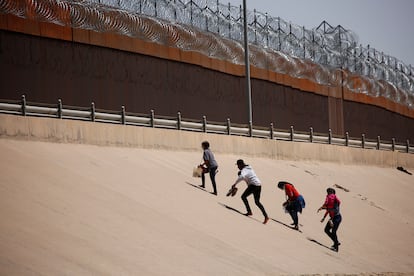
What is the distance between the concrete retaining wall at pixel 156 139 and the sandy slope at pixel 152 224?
0.47 m

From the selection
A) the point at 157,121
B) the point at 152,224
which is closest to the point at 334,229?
the point at 152,224

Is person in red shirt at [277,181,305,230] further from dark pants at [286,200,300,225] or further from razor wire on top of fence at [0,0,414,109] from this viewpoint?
razor wire on top of fence at [0,0,414,109]

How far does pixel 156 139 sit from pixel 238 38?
1176cm

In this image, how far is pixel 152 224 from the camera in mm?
19719

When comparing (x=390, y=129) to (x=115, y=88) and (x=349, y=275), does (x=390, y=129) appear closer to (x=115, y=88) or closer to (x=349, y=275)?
(x=115, y=88)

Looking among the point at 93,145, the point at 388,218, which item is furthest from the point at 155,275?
the point at 388,218

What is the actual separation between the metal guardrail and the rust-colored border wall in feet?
4.03

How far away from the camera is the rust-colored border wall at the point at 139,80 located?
31.6 m

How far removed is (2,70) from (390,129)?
107ft

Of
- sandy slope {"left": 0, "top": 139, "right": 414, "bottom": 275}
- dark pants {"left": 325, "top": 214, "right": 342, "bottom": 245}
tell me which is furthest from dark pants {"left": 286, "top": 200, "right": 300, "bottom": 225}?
dark pants {"left": 325, "top": 214, "right": 342, "bottom": 245}

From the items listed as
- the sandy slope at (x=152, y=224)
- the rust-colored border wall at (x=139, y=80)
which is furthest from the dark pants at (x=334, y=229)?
the rust-colored border wall at (x=139, y=80)

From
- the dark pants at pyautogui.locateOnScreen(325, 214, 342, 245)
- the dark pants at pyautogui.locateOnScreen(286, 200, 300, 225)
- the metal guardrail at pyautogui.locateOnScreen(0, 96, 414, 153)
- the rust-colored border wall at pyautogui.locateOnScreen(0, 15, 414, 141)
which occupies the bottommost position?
the dark pants at pyautogui.locateOnScreen(325, 214, 342, 245)

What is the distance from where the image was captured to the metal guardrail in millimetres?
26891

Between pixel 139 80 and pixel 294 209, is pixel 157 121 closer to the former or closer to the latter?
pixel 139 80
